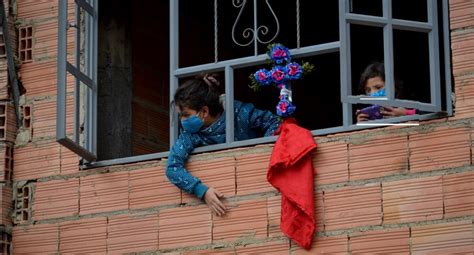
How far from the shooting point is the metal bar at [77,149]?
8984 mm

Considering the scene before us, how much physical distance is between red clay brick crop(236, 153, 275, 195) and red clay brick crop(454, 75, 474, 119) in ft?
3.85

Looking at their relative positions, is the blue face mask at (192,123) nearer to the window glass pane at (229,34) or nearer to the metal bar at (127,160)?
the metal bar at (127,160)

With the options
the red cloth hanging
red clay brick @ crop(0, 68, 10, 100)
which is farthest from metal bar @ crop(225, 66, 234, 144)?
red clay brick @ crop(0, 68, 10, 100)

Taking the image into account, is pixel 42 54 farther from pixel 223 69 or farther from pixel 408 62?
pixel 408 62

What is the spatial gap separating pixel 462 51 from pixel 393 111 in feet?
1.76

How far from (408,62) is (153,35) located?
211 centimetres

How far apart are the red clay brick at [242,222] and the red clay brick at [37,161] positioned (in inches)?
50.5

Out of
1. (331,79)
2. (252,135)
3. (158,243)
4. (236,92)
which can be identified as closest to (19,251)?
(158,243)

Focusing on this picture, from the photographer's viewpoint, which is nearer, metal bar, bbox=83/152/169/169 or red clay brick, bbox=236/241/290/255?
red clay brick, bbox=236/241/290/255

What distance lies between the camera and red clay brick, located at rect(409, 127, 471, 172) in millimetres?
8242

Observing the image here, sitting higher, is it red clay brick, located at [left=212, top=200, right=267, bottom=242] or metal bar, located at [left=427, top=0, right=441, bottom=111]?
metal bar, located at [left=427, top=0, right=441, bottom=111]

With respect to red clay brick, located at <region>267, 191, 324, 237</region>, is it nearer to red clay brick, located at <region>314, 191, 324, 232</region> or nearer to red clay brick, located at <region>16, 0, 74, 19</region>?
red clay brick, located at <region>314, 191, 324, 232</region>

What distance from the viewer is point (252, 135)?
9.12 m

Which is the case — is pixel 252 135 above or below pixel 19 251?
above
